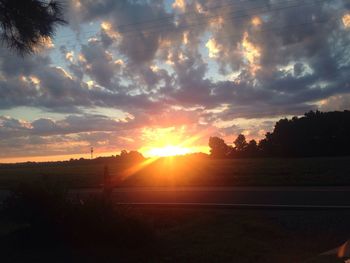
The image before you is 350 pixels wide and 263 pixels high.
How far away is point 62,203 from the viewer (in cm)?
923

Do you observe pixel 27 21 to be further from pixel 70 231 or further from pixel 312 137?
pixel 312 137

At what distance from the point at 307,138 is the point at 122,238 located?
67.7 metres

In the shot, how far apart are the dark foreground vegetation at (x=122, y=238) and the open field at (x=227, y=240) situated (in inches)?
0.6

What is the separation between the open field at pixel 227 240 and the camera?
7.96 m

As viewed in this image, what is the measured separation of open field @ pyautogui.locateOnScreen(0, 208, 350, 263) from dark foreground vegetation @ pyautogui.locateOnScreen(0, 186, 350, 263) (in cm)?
2

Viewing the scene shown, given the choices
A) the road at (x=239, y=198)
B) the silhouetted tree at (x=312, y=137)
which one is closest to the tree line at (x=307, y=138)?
the silhouetted tree at (x=312, y=137)

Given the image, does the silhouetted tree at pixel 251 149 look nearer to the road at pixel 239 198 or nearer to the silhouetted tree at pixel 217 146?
the silhouetted tree at pixel 217 146

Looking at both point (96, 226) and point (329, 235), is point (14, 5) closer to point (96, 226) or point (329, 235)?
point (96, 226)

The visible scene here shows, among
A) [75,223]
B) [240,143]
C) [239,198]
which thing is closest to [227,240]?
[75,223]

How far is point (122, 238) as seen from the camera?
8.50 meters

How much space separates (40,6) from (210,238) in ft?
17.6

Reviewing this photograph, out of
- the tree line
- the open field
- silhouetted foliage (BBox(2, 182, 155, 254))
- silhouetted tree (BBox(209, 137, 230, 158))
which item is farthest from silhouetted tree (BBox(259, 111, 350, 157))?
silhouetted foliage (BBox(2, 182, 155, 254))

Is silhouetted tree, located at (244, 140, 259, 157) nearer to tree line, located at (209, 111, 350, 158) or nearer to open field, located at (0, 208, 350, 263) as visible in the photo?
tree line, located at (209, 111, 350, 158)

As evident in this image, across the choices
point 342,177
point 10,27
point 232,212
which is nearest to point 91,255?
point 10,27
